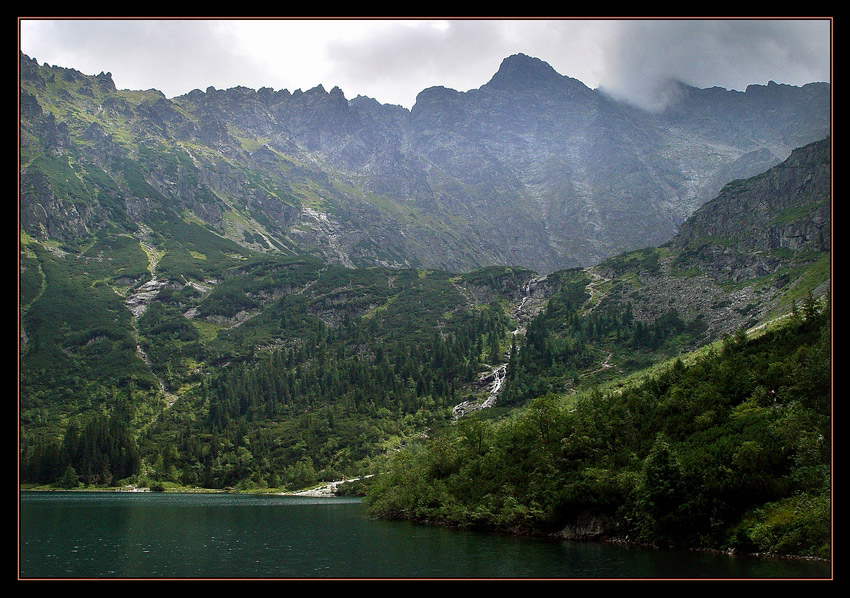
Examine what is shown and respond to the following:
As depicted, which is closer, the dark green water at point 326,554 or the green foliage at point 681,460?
the dark green water at point 326,554

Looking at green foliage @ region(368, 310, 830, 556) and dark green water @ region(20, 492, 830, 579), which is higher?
green foliage @ region(368, 310, 830, 556)

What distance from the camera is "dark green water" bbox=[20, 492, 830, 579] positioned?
196 feet

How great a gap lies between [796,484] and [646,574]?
2085cm

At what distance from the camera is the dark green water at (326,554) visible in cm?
5972

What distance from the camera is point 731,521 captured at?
228 feet

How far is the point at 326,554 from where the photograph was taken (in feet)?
253

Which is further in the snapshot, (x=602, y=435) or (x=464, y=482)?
(x=464, y=482)

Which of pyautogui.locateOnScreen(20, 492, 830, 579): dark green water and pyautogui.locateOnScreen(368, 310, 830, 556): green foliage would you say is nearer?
pyautogui.locateOnScreen(20, 492, 830, 579): dark green water

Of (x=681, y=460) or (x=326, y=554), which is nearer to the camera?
(x=681, y=460)

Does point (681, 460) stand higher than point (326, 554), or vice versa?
point (681, 460)

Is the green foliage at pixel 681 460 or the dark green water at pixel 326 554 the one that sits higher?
the green foliage at pixel 681 460
